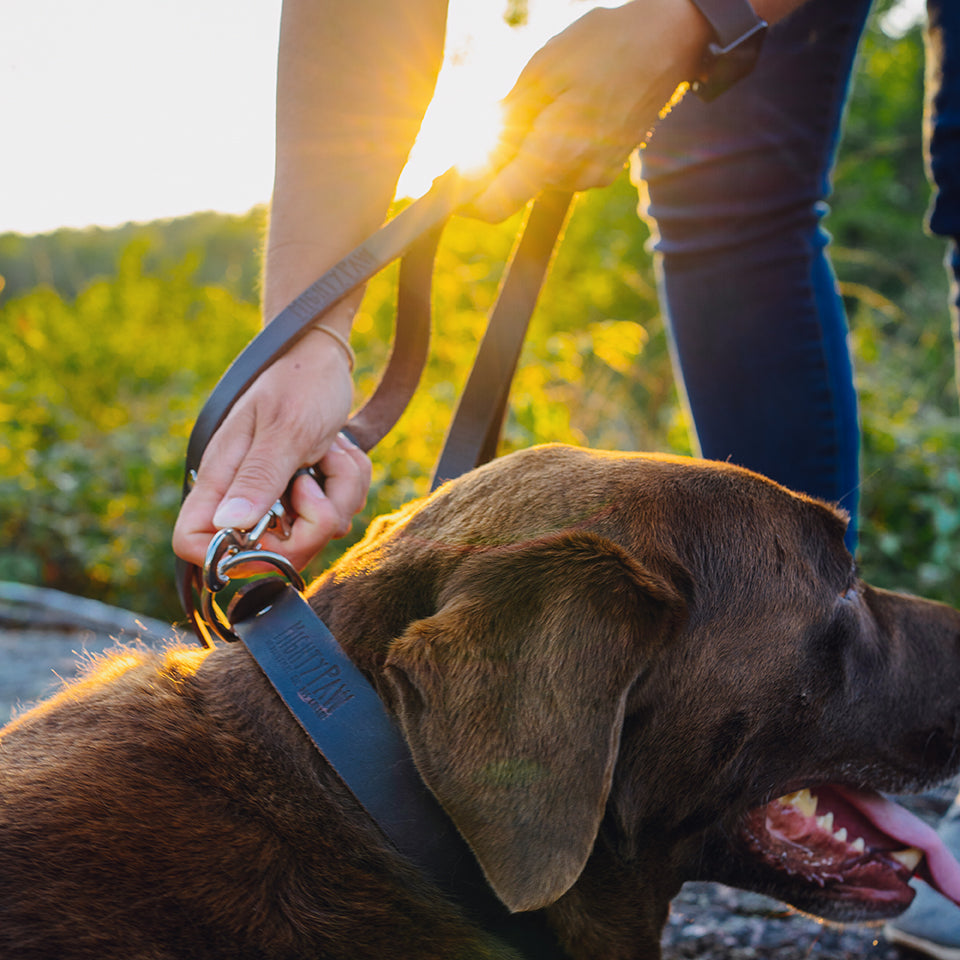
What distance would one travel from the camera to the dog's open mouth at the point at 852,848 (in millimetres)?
1947

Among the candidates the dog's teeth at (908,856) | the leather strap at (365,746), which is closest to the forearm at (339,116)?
the leather strap at (365,746)

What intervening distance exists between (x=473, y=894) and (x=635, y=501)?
0.76 meters

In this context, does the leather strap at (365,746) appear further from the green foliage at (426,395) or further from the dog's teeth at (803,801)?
the green foliage at (426,395)

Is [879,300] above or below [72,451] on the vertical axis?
below

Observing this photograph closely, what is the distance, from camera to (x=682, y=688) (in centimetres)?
168

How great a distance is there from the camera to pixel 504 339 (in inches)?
103

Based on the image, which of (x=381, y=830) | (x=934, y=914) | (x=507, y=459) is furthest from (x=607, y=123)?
(x=934, y=914)

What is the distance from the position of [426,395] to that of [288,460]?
3190 mm

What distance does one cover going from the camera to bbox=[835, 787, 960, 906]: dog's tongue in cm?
206

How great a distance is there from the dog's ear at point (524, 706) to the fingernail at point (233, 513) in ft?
1.79

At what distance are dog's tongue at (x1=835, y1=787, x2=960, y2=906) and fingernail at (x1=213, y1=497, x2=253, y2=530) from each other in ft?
4.82

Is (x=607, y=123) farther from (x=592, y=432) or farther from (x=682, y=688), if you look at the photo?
(x=592, y=432)

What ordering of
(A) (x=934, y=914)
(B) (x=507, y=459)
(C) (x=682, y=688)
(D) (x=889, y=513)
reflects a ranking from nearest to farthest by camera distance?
(C) (x=682, y=688), (B) (x=507, y=459), (A) (x=934, y=914), (D) (x=889, y=513)

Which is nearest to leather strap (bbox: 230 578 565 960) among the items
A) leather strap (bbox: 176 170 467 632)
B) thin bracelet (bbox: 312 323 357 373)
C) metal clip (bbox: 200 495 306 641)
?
metal clip (bbox: 200 495 306 641)
